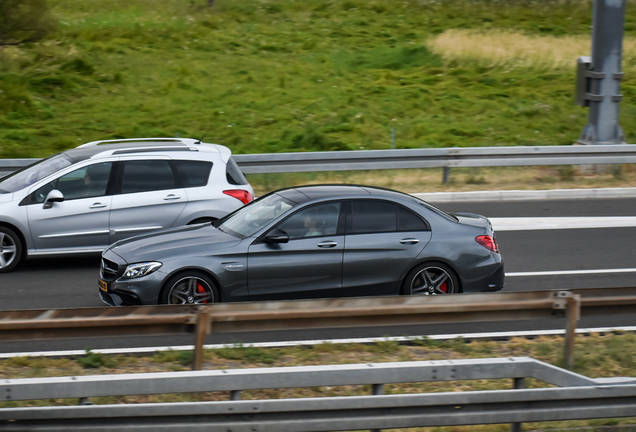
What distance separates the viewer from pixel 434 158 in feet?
52.8

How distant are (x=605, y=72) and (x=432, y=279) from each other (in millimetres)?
10675

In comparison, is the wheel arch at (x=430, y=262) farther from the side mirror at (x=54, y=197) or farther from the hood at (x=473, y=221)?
the side mirror at (x=54, y=197)

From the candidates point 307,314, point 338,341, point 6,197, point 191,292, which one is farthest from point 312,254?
point 6,197

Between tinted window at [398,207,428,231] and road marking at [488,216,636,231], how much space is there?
4.60 m

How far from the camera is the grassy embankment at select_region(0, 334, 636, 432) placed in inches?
249

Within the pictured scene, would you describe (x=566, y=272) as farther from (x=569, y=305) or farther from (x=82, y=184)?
(x=82, y=184)

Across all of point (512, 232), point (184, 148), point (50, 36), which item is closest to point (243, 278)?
point (184, 148)

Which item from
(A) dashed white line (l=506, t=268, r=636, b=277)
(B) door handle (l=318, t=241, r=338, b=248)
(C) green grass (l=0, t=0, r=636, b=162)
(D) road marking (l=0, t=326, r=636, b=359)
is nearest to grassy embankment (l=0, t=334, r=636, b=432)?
(D) road marking (l=0, t=326, r=636, b=359)

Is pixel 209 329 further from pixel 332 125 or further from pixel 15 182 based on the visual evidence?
pixel 332 125

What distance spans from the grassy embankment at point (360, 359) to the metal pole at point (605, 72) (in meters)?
10.8

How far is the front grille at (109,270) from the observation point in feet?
27.1

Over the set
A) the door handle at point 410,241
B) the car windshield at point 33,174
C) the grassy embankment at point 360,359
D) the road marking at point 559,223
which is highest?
the car windshield at point 33,174

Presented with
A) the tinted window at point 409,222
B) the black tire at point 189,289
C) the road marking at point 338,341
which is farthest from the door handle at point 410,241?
the black tire at point 189,289

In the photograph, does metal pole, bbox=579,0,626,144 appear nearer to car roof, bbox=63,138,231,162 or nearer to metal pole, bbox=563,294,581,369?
car roof, bbox=63,138,231,162
